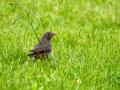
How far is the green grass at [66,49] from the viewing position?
3.91 meters

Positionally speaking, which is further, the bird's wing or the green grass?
the bird's wing

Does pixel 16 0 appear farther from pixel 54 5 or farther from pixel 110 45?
pixel 110 45

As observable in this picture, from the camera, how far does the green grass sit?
12.8ft

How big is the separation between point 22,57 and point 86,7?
4501mm

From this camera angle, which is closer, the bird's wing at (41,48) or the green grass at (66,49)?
the green grass at (66,49)

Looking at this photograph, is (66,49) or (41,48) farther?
(66,49)

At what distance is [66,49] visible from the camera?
17.9 ft

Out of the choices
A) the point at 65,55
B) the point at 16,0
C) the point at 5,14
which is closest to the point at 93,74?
the point at 65,55

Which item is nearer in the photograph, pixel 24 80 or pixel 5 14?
pixel 24 80

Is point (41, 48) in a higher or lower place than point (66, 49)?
higher

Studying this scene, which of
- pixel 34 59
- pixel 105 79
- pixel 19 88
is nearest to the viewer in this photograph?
pixel 19 88

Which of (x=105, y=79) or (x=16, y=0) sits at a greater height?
(x=16, y=0)

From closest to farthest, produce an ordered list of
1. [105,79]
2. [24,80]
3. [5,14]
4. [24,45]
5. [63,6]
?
[24,80], [105,79], [24,45], [5,14], [63,6]

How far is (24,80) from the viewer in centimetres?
386
